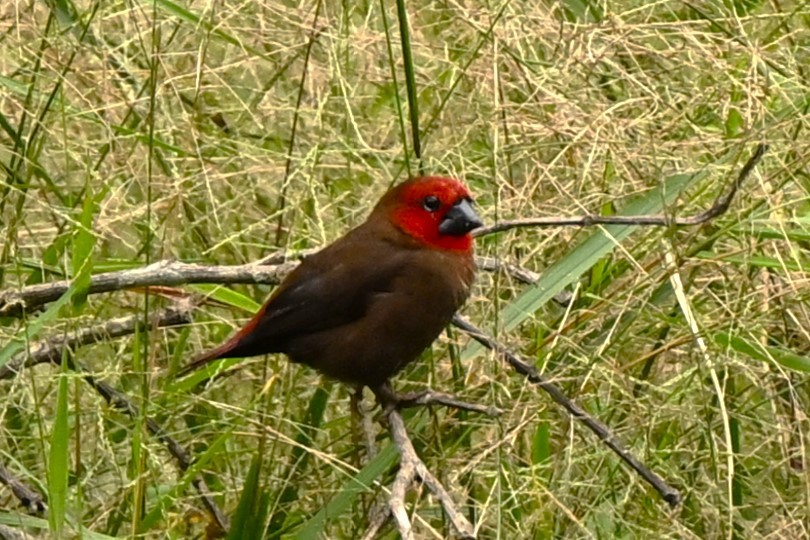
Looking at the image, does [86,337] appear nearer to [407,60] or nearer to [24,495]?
[24,495]

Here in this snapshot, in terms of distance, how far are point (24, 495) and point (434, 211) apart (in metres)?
0.89

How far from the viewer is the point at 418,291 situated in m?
2.81

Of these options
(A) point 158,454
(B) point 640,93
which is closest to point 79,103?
(A) point 158,454

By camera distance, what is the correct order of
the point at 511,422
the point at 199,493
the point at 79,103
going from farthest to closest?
the point at 79,103, the point at 199,493, the point at 511,422

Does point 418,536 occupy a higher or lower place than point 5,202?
lower

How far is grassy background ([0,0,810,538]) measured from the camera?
235cm

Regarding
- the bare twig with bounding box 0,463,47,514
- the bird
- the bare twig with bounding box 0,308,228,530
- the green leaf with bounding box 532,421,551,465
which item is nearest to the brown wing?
the bird

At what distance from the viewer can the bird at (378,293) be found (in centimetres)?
275

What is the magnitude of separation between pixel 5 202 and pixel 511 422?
0.95 m

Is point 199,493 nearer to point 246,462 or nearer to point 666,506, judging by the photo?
point 246,462

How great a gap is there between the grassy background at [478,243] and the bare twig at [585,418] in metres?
0.04

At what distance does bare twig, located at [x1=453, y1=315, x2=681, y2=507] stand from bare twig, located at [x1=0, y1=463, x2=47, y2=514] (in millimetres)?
721

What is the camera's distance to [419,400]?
2.54m

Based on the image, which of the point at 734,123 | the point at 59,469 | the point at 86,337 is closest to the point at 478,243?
the point at 734,123
